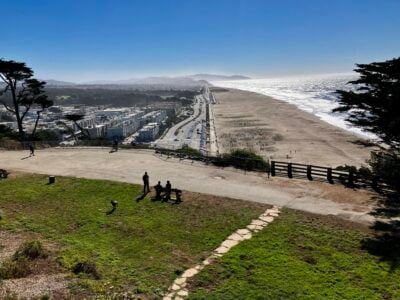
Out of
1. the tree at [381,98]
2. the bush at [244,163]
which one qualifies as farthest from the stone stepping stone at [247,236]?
the bush at [244,163]

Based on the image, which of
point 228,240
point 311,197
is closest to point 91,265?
point 228,240

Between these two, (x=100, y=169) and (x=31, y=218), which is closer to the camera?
(x=31, y=218)

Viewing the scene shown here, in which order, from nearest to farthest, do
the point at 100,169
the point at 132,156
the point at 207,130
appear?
the point at 100,169 < the point at 132,156 < the point at 207,130

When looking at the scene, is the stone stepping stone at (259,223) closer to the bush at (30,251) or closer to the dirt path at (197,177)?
the dirt path at (197,177)

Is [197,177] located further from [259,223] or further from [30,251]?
[30,251]

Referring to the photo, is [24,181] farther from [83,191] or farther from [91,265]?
[91,265]
